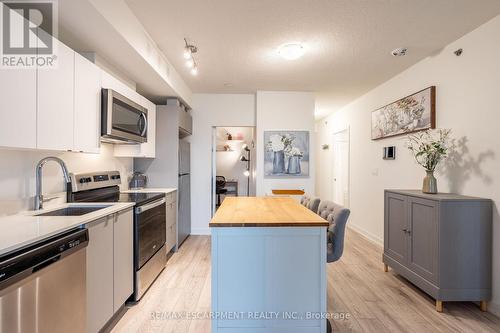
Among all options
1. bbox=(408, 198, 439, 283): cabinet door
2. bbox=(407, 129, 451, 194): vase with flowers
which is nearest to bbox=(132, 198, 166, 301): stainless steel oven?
bbox=(408, 198, 439, 283): cabinet door

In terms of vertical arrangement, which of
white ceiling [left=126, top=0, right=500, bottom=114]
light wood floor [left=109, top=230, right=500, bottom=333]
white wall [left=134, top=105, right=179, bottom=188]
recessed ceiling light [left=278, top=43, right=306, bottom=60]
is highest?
Answer: white ceiling [left=126, top=0, right=500, bottom=114]

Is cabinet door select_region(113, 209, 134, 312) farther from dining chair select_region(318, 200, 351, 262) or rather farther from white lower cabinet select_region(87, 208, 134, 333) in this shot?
dining chair select_region(318, 200, 351, 262)

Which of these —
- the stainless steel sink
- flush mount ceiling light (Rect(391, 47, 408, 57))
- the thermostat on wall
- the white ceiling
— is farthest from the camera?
the thermostat on wall

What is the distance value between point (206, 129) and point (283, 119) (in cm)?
143

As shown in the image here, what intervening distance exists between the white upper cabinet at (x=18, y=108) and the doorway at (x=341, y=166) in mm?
5007

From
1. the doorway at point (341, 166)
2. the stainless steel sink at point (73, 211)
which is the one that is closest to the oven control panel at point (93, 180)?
the stainless steel sink at point (73, 211)

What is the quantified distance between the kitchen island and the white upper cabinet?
3.96 ft

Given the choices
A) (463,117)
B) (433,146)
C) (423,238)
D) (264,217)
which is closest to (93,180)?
(264,217)

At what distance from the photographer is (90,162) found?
8.05ft

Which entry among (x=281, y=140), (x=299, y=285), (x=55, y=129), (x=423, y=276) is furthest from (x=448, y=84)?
(x=55, y=129)

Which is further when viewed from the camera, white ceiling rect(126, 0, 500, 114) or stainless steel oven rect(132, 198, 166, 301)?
stainless steel oven rect(132, 198, 166, 301)

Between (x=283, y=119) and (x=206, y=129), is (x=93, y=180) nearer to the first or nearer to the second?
(x=206, y=129)

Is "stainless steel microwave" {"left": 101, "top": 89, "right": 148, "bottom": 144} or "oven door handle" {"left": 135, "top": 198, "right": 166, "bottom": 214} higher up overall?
"stainless steel microwave" {"left": 101, "top": 89, "right": 148, "bottom": 144}

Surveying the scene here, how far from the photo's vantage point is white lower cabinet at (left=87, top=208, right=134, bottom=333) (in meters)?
1.61
